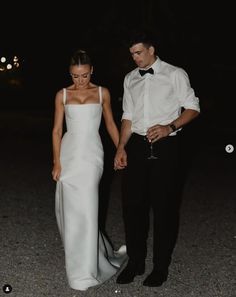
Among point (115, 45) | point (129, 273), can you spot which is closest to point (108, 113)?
point (129, 273)

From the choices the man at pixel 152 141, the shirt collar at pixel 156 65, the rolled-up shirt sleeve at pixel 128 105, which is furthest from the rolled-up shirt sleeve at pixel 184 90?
the rolled-up shirt sleeve at pixel 128 105

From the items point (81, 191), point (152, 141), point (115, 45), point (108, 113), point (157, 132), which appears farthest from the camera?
point (115, 45)

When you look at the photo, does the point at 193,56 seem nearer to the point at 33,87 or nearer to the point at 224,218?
the point at 33,87

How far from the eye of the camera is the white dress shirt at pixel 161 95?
471 centimetres

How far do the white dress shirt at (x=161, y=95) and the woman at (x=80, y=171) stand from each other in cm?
33

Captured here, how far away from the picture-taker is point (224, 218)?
745 centimetres

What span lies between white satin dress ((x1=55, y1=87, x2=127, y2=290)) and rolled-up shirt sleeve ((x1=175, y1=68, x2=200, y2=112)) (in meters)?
0.67

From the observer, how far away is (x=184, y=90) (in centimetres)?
470

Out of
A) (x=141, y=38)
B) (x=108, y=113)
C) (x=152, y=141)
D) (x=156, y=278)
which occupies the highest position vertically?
(x=141, y=38)

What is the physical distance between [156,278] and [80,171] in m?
1.13

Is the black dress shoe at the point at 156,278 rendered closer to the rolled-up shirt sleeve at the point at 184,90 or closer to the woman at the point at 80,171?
the woman at the point at 80,171

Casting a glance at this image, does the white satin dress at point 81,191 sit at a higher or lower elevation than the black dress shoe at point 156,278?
higher

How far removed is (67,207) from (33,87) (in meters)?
34.8

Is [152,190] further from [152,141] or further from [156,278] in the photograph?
[156,278]
